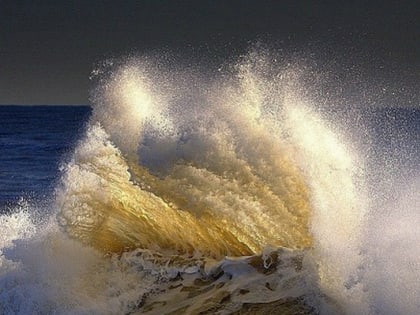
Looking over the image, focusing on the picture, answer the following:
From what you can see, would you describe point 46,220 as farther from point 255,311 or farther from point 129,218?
point 255,311

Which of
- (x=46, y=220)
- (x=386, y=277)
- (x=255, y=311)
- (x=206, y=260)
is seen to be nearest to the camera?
(x=386, y=277)

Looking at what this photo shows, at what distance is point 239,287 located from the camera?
976cm

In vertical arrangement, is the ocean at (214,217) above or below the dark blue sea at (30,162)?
below

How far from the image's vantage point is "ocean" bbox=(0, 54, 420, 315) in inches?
360

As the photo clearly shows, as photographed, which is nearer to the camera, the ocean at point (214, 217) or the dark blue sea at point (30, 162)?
the ocean at point (214, 217)

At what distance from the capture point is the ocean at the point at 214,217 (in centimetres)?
916

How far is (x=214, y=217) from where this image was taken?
12172 millimetres

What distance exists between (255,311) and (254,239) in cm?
293

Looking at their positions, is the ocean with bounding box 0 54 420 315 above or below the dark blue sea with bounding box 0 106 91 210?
below

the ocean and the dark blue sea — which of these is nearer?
the ocean

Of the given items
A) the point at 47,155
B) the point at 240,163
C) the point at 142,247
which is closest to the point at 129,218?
the point at 142,247

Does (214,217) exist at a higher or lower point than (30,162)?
lower

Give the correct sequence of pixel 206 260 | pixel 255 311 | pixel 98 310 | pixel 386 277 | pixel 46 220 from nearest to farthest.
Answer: pixel 386 277
pixel 255 311
pixel 98 310
pixel 206 260
pixel 46 220

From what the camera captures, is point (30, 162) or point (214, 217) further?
point (30, 162)
